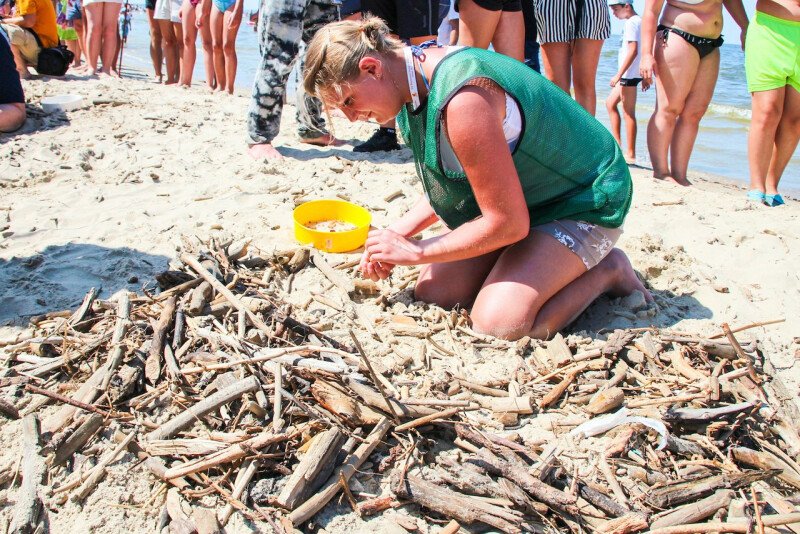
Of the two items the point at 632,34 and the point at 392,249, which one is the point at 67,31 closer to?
the point at 632,34

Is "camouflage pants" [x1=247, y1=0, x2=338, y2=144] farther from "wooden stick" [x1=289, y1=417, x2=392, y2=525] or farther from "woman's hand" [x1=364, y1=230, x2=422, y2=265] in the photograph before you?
"wooden stick" [x1=289, y1=417, x2=392, y2=525]

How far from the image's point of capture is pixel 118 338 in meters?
A: 2.47

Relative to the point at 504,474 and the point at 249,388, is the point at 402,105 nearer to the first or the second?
the point at 249,388

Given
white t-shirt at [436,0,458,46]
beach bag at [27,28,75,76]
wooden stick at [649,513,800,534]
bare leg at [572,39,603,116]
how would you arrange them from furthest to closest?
beach bag at [27,28,75,76] → white t-shirt at [436,0,458,46] → bare leg at [572,39,603,116] → wooden stick at [649,513,800,534]

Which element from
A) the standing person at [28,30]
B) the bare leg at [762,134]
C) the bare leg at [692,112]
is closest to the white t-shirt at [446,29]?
the bare leg at [692,112]

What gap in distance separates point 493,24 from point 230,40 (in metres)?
4.43

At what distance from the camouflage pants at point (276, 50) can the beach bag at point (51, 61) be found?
14.9ft

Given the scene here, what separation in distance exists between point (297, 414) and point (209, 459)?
316mm

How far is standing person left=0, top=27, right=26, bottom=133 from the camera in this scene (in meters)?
5.68

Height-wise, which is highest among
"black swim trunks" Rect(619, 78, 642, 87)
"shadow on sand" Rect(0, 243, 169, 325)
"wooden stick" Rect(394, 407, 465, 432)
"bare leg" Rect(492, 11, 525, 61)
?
"bare leg" Rect(492, 11, 525, 61)

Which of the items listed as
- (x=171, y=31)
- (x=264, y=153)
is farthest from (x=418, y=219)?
(x=171, y=31)

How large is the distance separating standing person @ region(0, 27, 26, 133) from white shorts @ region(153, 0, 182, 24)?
3222mm

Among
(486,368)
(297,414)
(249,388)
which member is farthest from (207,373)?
(486,368)

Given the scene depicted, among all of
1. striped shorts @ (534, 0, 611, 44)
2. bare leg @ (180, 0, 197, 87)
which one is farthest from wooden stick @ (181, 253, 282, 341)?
bare leg @ (180, 0, 197, 87)
